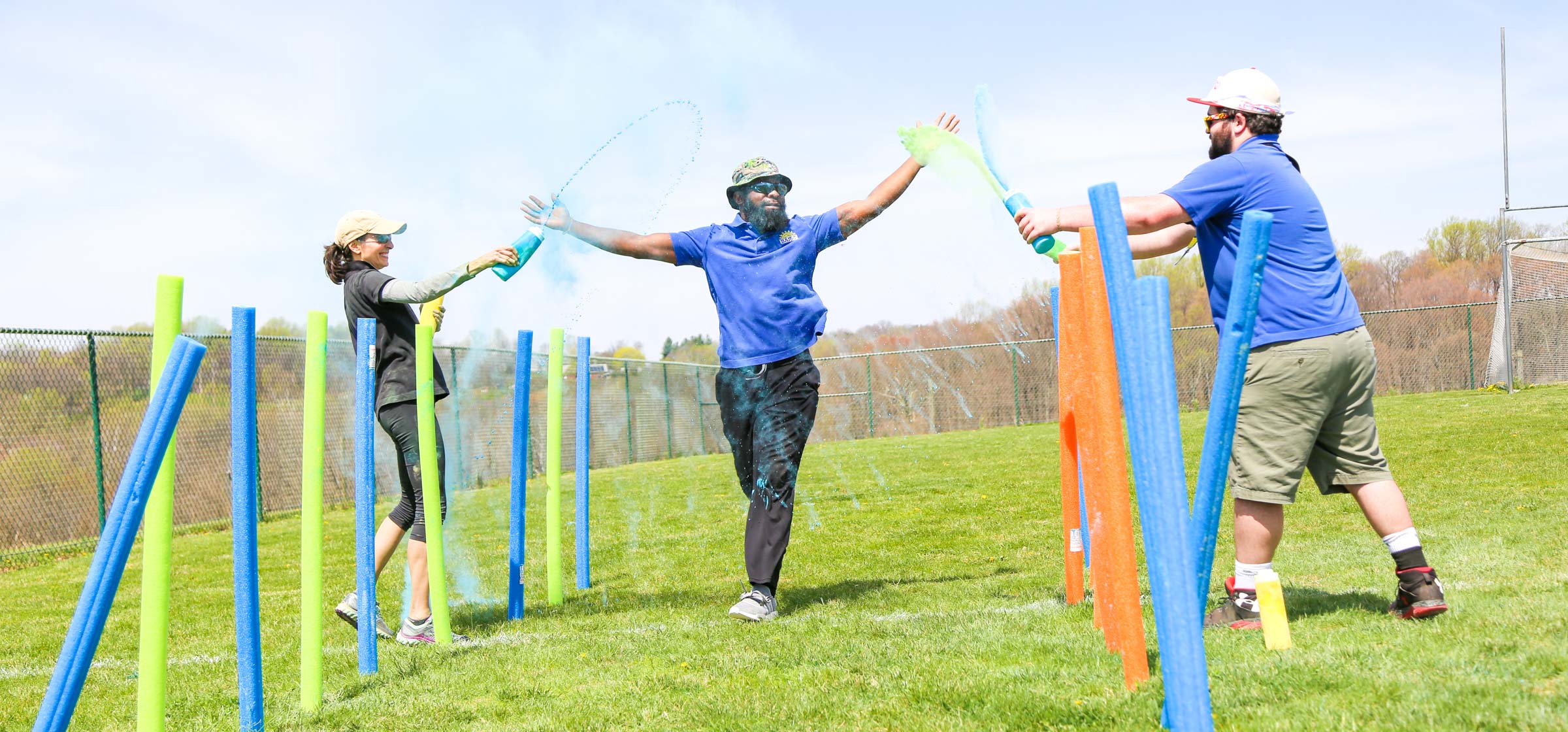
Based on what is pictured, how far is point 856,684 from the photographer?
3.81 metres

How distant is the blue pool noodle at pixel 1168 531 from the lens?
99.0 inches

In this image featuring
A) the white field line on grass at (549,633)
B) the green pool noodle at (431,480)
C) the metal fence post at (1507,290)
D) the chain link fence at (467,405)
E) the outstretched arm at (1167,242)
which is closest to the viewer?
the outstretched arm at (1167,242)

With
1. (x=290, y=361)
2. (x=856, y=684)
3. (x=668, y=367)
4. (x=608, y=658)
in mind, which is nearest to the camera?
(x=856, y=684)

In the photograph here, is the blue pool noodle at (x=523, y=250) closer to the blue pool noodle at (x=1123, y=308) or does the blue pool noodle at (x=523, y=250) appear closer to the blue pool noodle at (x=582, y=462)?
the blue pool noodle at (x=582, y=462)

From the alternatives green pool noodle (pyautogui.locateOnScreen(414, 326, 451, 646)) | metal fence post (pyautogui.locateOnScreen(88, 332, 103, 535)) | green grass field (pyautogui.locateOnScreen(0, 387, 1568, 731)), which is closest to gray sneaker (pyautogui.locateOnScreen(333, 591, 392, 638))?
green grass field (pyautogui.locateOnScreen(0, 387, 1568, 731))

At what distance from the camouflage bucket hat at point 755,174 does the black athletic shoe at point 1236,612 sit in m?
2.98

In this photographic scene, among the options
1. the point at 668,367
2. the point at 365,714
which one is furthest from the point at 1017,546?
the point at 668,367

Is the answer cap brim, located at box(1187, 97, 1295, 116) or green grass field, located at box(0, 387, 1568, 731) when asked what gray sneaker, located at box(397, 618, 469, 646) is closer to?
green grass field, located at box(0, 387, 1568, 731)

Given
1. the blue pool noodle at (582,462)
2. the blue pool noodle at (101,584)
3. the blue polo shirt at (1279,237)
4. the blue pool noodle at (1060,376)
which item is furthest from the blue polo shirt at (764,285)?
the blue pool noodle at (101,584)

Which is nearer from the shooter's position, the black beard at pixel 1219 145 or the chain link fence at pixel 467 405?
the black beard at pixel 1219 145

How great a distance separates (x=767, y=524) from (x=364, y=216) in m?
2.61

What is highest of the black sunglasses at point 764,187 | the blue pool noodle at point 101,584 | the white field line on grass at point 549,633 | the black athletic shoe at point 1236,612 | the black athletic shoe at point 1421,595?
the black sunglasses at point 764,187

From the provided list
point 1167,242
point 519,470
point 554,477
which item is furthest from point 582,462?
point 1167,242

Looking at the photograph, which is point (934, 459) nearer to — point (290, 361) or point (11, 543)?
point (290, 361)
